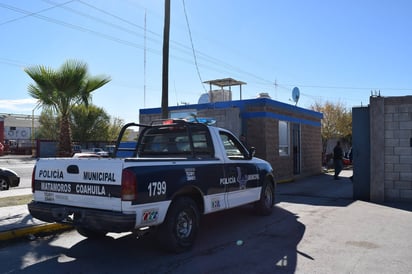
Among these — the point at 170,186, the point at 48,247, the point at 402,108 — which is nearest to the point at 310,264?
the point at 170,186

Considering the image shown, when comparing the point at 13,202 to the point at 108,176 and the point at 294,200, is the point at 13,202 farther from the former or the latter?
the point at 294,200

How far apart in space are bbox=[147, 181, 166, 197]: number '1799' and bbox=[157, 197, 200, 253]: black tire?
1.34 ft

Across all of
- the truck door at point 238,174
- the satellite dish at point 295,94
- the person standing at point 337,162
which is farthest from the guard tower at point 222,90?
the truck door at point 238,174

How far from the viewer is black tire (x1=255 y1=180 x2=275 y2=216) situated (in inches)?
342

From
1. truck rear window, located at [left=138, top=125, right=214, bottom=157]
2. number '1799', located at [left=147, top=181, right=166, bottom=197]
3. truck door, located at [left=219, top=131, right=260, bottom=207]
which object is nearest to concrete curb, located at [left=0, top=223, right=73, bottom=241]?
truck rear window, located at [left=138, top=125, right=214, bottom=157]

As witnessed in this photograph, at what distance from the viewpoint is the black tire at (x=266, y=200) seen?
870 cm

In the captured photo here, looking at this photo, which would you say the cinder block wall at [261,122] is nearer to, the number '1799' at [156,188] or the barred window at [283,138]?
the barred window at [283,138]

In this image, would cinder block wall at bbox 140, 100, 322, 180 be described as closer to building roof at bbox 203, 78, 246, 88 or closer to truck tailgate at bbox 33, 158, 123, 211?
building roof at bbox 203, 78, 246, 88

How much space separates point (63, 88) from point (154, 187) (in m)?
8.15

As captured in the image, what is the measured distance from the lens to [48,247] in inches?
252

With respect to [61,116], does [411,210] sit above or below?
below

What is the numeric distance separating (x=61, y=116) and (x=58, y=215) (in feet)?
25.8

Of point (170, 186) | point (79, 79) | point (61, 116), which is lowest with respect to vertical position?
point (170, 186)

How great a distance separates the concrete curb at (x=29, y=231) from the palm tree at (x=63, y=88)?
5702 millimetres
